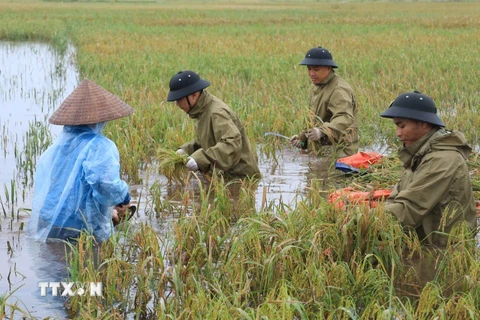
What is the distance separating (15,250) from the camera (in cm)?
507

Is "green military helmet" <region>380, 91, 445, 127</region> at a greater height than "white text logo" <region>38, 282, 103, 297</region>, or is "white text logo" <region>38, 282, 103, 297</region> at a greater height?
"green military helmet" <region>380, 91, 445, 127</region>

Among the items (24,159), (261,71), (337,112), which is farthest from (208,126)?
(261,71)

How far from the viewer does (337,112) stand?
716cm

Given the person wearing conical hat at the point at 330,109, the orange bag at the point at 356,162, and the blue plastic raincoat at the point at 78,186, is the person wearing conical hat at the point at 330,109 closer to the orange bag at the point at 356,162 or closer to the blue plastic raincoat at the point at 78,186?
the orange bag at the point at 356,162

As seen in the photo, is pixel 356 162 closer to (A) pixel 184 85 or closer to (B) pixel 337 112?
(B) pixel 337 112

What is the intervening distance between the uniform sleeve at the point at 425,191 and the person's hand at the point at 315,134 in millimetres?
2688

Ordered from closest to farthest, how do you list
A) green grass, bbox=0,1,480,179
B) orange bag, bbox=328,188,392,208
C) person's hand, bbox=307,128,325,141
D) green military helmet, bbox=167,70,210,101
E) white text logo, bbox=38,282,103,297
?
white text logo, bbox=38,282,103,297 < orange bag, bbox=328,188,392,208 < green military helmet, bbox=167,70,210,101 < person's hand, bbox=307,128,325,141 < green grass, bbox=0,1,480,179

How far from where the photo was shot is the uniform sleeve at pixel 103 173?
14.2 ft

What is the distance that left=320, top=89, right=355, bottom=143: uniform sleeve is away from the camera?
7098 mm

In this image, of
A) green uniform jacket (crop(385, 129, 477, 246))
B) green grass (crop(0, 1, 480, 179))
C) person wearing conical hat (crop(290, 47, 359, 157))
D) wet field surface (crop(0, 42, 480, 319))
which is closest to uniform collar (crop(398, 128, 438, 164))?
green uniform jacket (crop(385, 129, 477, 246))

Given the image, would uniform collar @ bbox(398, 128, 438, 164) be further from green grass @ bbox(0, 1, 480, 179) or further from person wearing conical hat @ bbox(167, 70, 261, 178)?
green grass @ bbox(0, 1, 480, 179)

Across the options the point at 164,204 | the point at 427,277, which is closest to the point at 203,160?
the point at 164,204

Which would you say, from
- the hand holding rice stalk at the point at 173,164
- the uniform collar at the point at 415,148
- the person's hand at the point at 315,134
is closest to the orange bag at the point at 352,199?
the uniform collar at the point at 415,148

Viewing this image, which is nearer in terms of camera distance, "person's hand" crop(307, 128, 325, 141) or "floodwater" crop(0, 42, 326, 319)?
"floodwater" crop(0, 42, 326, 319)
